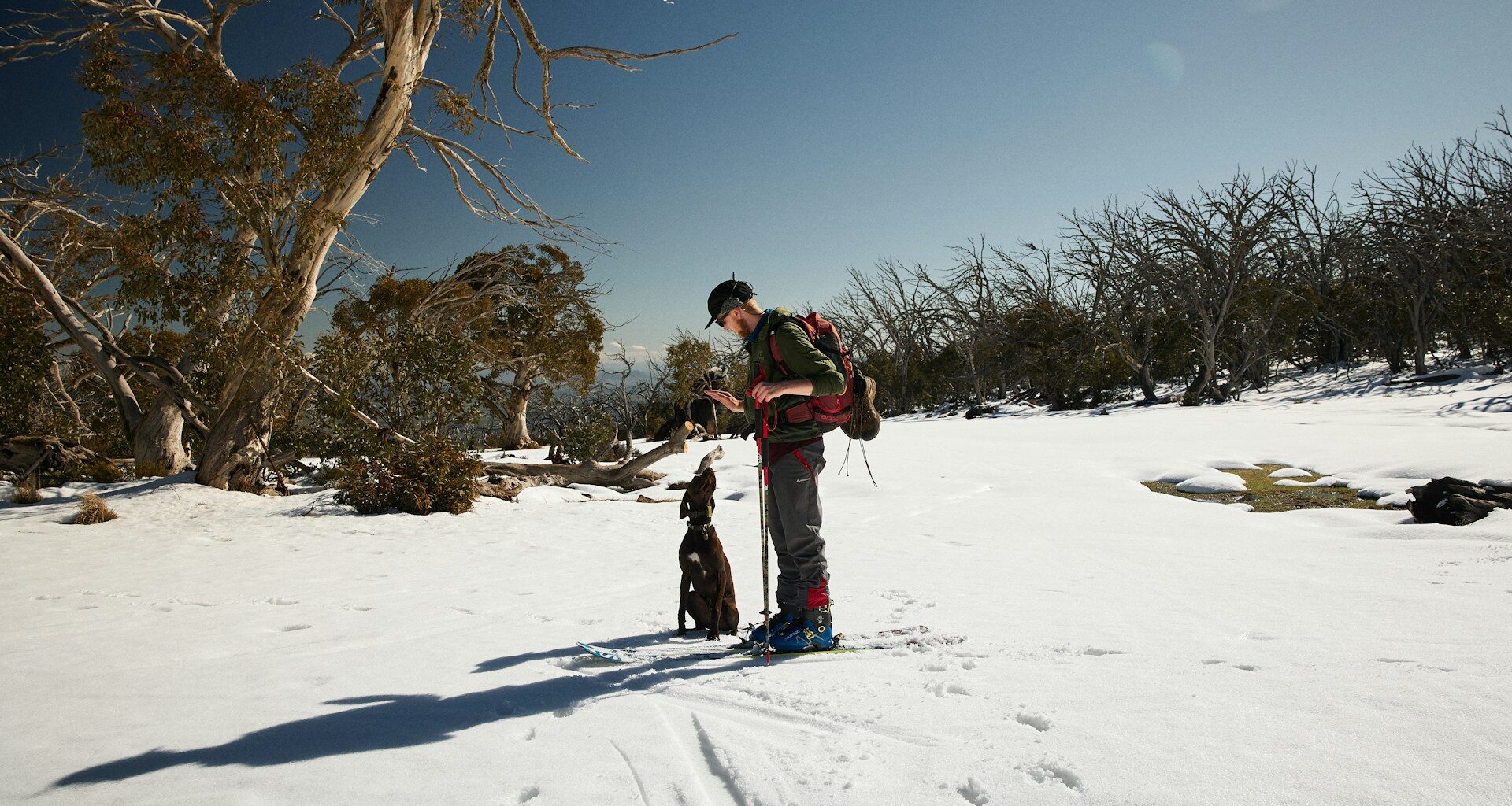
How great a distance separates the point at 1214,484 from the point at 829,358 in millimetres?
7441

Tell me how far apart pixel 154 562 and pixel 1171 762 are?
23.0 feet

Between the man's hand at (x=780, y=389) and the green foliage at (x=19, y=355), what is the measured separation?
1198 cm

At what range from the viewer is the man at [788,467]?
2.99 metres

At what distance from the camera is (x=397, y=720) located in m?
2.35

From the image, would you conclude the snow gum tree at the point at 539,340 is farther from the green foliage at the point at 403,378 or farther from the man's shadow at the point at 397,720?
the man's shadow at the point at 397,720

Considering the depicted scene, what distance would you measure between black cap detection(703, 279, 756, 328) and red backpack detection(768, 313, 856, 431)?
0.76 ft

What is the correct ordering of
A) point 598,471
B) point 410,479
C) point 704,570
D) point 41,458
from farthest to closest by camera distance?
point 598,471 < point 41,458 < point 410,479 < point 704,570

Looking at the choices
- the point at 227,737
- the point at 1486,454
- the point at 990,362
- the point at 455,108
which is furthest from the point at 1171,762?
the point at 990,362

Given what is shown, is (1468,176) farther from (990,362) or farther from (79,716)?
(79,716)

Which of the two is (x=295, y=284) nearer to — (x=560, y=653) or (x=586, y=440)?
(x=586, y=440)

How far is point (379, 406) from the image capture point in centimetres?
961

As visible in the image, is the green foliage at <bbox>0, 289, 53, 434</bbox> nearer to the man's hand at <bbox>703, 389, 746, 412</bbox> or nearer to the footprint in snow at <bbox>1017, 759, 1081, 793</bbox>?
the man's hand at <bbox>703, 389, 746, 412</bbox>

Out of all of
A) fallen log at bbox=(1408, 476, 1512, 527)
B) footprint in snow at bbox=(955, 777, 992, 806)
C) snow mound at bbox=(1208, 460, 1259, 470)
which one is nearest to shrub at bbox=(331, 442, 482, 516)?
footprint in snow at bbox=(955, 777, 992, 806)

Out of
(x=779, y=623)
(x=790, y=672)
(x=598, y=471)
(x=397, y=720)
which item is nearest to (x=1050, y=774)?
(x=790, y=672)
